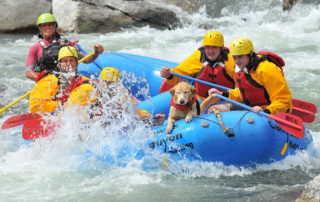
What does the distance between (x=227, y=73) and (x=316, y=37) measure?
624cm

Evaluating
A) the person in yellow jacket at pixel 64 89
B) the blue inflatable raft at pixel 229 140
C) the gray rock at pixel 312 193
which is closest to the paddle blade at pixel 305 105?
the blue inflatable raft at pixel 229 140

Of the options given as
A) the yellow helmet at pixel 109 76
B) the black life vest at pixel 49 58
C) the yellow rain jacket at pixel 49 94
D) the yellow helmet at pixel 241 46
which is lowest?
the yellow rain jacket at pixel 49 94

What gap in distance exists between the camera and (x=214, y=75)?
5.45 metres

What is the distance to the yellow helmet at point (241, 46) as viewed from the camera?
4723mm

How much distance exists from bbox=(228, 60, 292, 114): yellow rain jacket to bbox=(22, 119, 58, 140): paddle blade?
2.14 m

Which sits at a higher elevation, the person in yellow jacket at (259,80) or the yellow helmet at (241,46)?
the yellow helmet at (241,46)

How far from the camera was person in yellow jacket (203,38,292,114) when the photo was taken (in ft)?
15.6

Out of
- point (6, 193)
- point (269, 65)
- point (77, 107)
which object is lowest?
point (6, 193)

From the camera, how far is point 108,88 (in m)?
5.20

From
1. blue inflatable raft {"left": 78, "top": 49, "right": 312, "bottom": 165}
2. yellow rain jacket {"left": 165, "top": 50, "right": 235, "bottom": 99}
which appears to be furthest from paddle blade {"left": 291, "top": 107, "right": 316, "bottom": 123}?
yellow rain jacket {"left": 165, "top": 50, "right": 235, "bottom": 99}

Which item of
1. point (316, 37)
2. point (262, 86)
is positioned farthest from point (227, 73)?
point (316, 37)

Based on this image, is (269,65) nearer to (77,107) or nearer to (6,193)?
(77,107)

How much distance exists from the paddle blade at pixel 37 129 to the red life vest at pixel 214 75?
1638mm

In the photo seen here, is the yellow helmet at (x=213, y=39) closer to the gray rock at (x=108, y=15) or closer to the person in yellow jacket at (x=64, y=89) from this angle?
the person in yellow jacket at (x=64, y=89)
